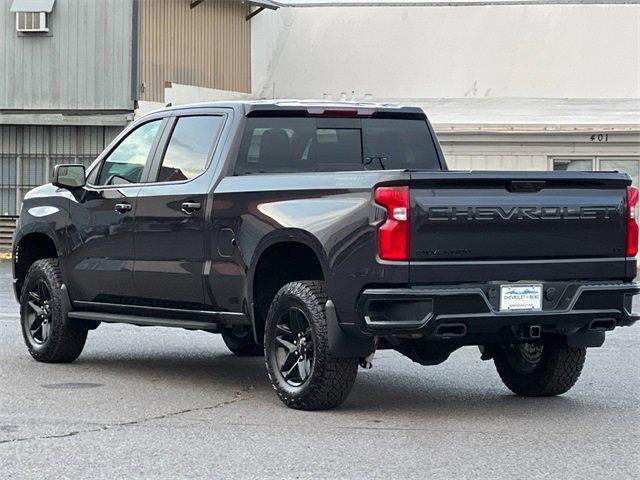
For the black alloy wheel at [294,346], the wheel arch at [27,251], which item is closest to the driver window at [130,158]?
the wheel arch at [27,251]

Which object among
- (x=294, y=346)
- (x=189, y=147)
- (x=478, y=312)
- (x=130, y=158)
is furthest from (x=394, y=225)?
(x=130, y=158)

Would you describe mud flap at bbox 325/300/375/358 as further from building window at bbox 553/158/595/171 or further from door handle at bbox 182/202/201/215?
building window at bbox 553/158/595/171

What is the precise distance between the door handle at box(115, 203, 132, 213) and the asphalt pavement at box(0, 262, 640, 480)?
120 cm

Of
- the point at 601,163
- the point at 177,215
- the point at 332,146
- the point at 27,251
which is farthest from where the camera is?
the point at 601,163

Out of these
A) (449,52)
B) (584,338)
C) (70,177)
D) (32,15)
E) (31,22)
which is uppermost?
(32,15)

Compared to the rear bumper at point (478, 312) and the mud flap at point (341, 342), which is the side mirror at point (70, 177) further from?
the rear bumper at point (478, 312)

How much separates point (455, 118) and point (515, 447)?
21.6 meters

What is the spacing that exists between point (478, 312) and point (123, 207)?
10.4 ft

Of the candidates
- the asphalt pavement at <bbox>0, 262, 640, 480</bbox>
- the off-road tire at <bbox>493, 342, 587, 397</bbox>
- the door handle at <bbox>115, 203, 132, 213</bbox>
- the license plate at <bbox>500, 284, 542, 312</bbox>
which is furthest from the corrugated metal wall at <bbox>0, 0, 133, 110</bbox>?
the license plate at <bbox>500, 284, 542, 312</bbox>

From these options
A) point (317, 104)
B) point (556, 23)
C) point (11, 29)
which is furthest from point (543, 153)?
point (317, 104)

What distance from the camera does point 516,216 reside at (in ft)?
27.6

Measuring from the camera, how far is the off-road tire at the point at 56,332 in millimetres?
10914

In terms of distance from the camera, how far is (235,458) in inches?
280

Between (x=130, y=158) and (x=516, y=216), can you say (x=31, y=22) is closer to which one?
(x=130, y=158)
